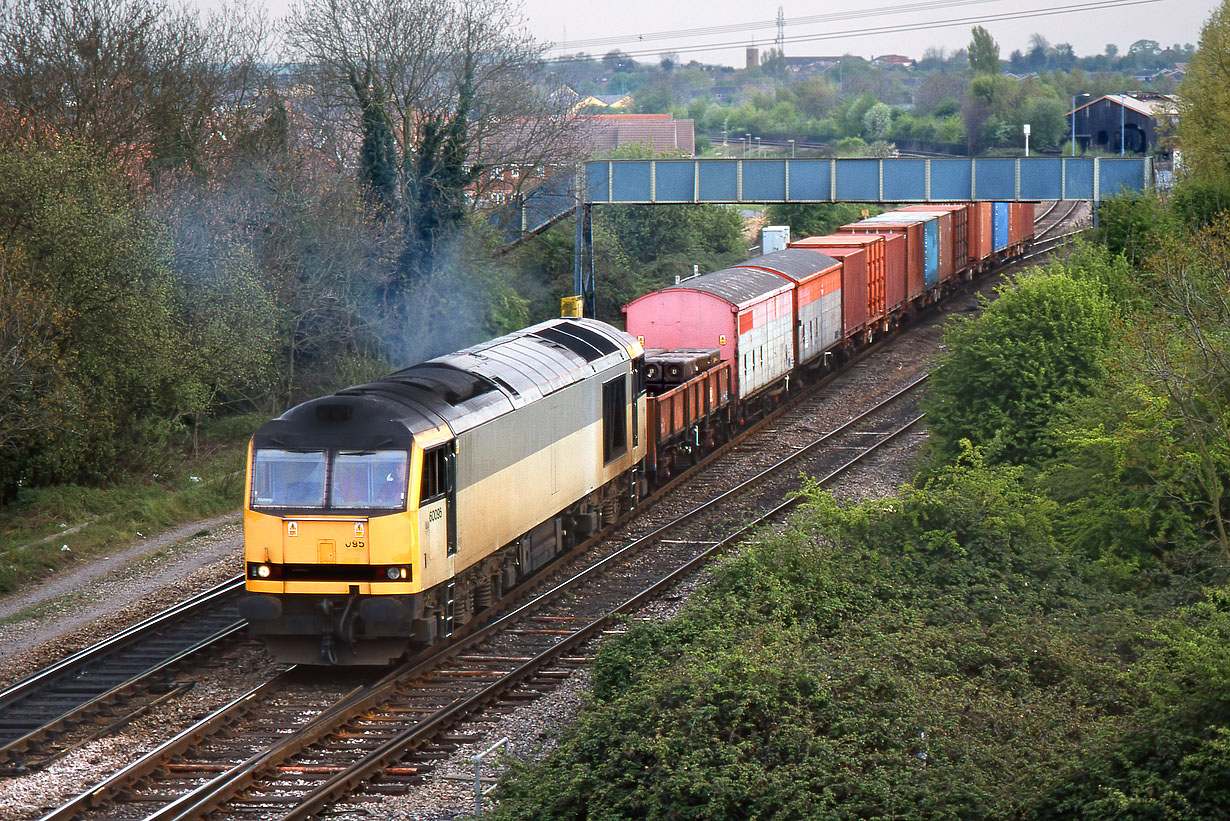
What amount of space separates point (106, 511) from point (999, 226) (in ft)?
125

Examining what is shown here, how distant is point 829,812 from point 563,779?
6.98 ft

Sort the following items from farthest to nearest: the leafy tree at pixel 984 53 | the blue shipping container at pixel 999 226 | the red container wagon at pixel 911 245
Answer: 1. the leafy tree at pixel 984 53
2. the blue shipping container at pixel 999 226
3. the red container wagon at pixel 911 245

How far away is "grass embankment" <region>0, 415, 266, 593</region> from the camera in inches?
778

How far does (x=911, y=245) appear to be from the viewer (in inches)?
1545

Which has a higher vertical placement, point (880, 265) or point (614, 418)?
point (880, 265)

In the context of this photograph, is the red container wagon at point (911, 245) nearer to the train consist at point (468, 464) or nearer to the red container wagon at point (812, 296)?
the red container wagon at point (812, 296)

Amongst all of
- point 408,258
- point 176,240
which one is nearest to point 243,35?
point 408,258

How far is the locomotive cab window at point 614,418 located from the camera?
1980cm

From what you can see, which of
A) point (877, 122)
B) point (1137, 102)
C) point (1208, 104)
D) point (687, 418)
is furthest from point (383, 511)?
point (877, 122)

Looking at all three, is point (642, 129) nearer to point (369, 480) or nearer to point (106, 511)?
point (106, 511)

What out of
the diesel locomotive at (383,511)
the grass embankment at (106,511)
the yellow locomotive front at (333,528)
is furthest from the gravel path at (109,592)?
the diesel locomotive at (383,511)

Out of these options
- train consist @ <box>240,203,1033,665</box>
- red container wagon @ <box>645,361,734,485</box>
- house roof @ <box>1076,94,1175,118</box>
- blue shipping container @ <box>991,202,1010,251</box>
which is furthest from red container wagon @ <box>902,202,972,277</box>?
house roof @ <box>1076,94,1175,118</box>

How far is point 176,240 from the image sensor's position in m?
26.9

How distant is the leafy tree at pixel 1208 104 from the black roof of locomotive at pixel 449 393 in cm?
2239
